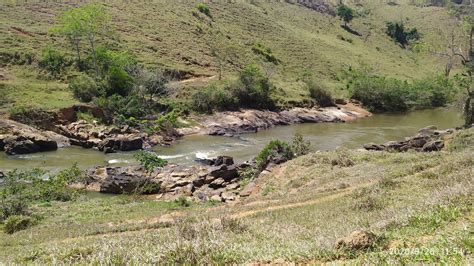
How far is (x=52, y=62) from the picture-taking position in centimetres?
5791

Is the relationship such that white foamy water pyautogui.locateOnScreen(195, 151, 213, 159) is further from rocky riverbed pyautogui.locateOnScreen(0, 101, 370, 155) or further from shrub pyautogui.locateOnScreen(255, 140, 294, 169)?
shrub pyautogui.locateOnScreen(255, 140, 294, 169)

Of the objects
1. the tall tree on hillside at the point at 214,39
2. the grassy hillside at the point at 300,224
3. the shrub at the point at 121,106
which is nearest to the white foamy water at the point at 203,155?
the shrub at the point at 121,106

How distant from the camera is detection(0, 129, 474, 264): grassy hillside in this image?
6.85 m

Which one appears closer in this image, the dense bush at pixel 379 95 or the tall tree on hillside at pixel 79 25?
the tall tree on hillside at pixel 79 25

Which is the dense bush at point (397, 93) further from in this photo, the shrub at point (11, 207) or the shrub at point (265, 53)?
the shrub at point (11, 207)

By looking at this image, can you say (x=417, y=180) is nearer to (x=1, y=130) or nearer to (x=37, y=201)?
(x=37, y=201)

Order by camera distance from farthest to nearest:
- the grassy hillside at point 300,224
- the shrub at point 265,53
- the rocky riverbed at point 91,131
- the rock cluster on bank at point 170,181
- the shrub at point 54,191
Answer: the shrub at point 265,53, the rocky riverbed at point 91,131, the rock cluster on bank at point 170,181, the shrub at point 54,191, the grassy hillside at point 300,224

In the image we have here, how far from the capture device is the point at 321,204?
48.8 feet

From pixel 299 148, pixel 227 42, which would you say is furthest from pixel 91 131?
pixel 227 42

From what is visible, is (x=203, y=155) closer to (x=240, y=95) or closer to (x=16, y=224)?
(x=240, y=95)

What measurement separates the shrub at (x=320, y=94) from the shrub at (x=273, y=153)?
131 feet

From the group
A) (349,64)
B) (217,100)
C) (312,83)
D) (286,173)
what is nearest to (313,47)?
(349,64)

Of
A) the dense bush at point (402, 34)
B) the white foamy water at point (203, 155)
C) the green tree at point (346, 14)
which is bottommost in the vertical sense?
the white foamy water at point (203, 155)

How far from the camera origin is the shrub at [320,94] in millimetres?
70125
